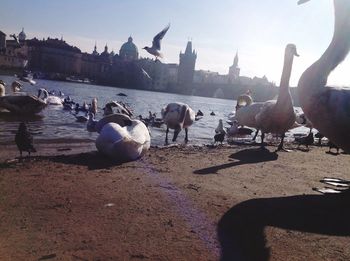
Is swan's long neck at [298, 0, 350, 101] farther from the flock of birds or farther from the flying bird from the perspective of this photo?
the flying bird

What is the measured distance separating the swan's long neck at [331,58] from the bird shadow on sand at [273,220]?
5.32ft

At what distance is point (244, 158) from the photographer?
998 cm

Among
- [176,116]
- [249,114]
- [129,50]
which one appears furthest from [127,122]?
[129,50]

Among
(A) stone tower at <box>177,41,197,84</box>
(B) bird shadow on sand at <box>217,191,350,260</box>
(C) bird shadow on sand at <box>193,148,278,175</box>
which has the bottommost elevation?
(C) bird shadow on sand at <box>193,148,278,175</box>

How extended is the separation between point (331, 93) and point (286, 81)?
23.4 feet

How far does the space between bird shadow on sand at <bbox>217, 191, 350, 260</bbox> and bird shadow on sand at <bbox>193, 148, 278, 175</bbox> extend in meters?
2.19

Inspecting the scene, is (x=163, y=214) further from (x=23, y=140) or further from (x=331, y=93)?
(x=23, y=140)

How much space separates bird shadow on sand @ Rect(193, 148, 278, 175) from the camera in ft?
25.5

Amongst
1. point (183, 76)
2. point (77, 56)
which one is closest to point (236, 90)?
point (183, 76)

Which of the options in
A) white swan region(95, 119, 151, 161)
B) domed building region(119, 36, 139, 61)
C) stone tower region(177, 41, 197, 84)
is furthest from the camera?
stone tower region(177, 41, 197, 84)

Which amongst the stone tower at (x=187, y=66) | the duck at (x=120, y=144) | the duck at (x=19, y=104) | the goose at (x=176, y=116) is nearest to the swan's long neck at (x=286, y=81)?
the goose at (x=176, y=116)

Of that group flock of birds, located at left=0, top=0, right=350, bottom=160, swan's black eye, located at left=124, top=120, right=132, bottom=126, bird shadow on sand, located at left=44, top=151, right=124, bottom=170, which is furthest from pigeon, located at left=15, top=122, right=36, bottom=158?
swan's black eye, located at left=124, top=120, right=132, bottom=126

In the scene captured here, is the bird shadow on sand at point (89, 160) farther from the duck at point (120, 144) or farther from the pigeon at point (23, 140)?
the pigeon at point (23, 140)

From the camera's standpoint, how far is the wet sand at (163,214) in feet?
12.3
